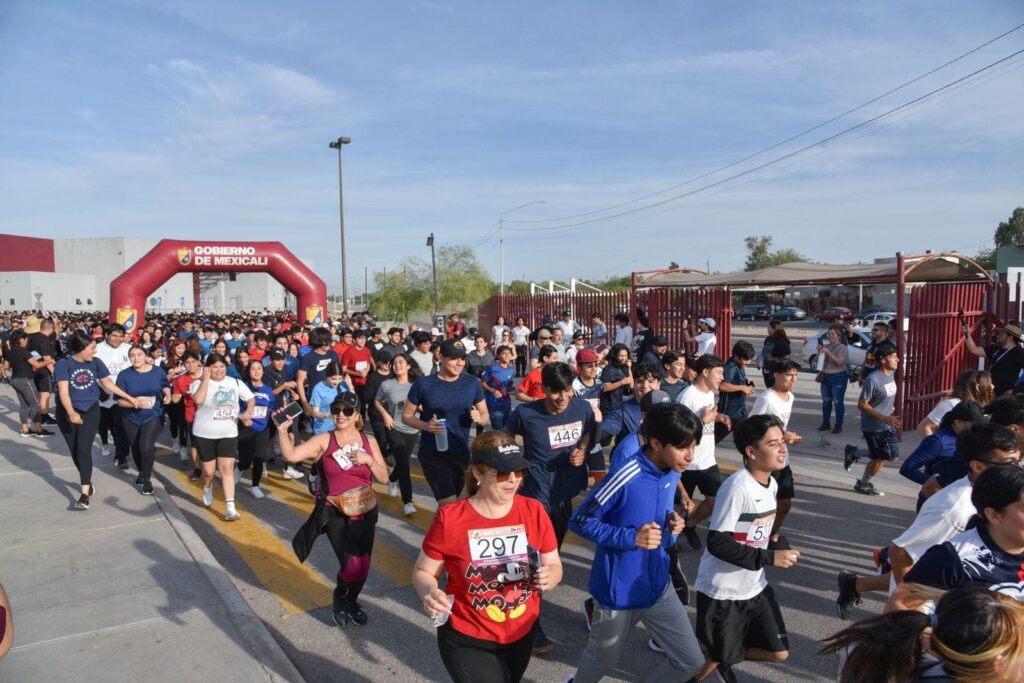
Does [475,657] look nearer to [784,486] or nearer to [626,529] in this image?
[626,529]

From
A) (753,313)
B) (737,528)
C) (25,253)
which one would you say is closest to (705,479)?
(737,528)

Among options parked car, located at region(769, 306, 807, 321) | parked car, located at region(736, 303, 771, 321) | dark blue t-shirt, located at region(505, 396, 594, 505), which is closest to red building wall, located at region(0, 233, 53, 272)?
parked car, located at region(736, 303, 771, 321)

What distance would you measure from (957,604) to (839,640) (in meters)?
0.30

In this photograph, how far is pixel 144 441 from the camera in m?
7.71

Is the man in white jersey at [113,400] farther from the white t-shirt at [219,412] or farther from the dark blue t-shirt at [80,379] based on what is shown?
the white t-shirt at [219,412]

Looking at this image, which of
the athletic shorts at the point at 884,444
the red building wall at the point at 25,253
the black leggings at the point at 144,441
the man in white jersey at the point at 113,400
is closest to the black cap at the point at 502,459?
the athletic shorts at the point at 884,444

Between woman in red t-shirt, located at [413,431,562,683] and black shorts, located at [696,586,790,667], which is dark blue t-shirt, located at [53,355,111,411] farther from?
black shorts, located at [696,586,790,667]

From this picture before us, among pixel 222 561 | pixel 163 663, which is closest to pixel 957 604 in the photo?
pixel 163 663

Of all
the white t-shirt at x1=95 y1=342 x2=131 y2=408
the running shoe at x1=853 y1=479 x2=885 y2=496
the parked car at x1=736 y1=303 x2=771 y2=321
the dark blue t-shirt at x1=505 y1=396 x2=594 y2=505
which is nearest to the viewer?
the dark blue t-shirt at x1=505 y1=396 x2=594 y2=505

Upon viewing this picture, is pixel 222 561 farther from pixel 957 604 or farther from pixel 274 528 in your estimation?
pixel 957 604

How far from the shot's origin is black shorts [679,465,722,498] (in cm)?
570

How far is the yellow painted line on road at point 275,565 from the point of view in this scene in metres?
5.16

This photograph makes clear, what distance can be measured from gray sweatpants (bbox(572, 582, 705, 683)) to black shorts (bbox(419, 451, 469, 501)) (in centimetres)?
252

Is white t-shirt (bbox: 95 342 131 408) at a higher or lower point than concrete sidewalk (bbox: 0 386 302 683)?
higher
